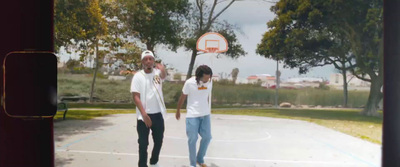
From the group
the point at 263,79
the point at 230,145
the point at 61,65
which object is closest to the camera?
the point at 61,65

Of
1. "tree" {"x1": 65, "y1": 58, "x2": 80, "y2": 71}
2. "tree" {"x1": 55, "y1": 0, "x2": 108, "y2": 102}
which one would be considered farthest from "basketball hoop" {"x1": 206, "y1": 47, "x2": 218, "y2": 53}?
"tree" {"x1": 65, "y1": 58, "x2": 80, "y2": 71}

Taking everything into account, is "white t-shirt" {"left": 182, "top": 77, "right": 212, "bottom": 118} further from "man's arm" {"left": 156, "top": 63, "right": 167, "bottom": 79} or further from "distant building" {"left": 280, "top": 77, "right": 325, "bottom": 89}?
"distant building" {"left": 280, "top": 77, "right": 325, "bottom": 89}

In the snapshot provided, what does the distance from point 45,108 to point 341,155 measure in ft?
5.45

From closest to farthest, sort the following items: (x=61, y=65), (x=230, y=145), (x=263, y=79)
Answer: (x=61, y=65), (x=263, y=79), (x=230, y=145)

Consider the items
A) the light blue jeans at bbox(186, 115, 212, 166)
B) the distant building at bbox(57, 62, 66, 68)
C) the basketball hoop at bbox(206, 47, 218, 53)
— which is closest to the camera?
the distant building at bbox(57, 62, 66, 68)

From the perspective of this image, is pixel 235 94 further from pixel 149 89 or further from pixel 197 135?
pixel 149 89

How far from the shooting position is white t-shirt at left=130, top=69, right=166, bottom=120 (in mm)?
1799

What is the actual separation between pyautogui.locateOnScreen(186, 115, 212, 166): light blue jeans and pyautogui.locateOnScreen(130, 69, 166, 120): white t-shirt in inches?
10.1

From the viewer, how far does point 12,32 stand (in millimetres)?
1644

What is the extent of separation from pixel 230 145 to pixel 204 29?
704 millimetres

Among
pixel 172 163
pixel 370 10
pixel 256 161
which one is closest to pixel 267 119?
pixel 256 161

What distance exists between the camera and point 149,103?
1.83 metres

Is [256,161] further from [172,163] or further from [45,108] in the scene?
[45,108]

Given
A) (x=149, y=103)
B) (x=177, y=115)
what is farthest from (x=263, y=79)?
(x=149, y=103)
